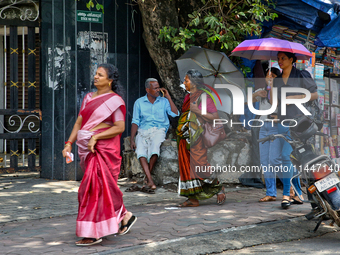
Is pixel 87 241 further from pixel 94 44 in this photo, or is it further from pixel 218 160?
pixel 94 44

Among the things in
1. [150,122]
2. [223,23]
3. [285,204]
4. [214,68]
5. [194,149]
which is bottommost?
[285,204]

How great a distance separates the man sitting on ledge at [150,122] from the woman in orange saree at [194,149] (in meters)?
1.27

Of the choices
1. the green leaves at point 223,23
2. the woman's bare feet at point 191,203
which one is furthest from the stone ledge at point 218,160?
the green leaves at point 223,23

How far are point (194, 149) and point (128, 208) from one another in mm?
1196

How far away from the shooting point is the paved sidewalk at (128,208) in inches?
150

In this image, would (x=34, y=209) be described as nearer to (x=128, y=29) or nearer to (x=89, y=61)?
(x=89, y=61)

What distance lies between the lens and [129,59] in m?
7.93

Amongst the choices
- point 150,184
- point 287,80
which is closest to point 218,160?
point 150,184

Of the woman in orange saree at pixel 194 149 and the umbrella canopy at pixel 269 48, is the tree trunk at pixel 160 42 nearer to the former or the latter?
the umbrella canopy at pixel 269 48

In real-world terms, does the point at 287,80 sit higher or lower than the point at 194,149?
higher

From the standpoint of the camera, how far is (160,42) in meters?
7.69

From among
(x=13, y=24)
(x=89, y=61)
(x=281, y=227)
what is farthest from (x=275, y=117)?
(x=13, y=24)

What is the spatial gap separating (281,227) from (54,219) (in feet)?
8.73

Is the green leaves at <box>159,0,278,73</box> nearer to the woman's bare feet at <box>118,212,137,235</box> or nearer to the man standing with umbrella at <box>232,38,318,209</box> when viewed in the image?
the man standing with umbrella at <box>232,38,318,209</box>
